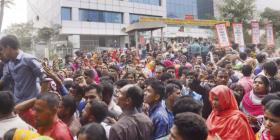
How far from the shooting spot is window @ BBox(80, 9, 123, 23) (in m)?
39.0

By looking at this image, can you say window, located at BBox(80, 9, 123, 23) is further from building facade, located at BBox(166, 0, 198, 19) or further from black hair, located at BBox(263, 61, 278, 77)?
black hair, located at BBox(263, 61, 278, 77)

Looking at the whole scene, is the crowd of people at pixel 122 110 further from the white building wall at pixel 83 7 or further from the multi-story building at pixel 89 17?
the white building wall at pixel 83 7

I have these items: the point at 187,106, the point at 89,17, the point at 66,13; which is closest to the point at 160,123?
the point at 187,106

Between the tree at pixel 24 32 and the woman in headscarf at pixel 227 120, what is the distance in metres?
33.7

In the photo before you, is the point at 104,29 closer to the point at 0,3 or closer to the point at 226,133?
the point at 0,3

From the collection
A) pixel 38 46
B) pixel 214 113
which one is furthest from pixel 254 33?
pixel 38 46

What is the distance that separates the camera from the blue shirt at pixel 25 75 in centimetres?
463

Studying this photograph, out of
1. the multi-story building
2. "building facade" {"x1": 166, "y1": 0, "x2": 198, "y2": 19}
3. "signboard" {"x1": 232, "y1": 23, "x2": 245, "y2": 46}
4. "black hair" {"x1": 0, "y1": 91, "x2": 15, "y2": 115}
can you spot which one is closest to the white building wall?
the multi-story building

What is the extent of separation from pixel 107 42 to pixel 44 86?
122 feet

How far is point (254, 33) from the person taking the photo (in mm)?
13398

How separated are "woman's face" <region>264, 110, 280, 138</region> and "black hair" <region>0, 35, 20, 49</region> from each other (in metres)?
2.89

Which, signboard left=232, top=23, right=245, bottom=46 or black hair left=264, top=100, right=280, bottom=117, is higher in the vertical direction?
signboard left=232, top=23, right=245, bottom=46

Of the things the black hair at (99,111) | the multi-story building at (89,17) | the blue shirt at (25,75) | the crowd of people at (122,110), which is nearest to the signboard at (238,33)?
the crowd of people at (122,110)

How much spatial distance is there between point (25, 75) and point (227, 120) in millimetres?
2351
